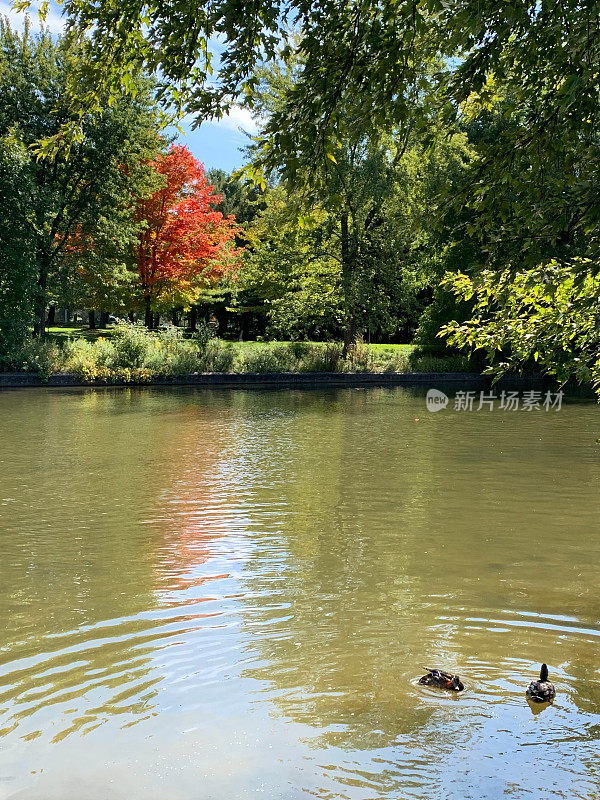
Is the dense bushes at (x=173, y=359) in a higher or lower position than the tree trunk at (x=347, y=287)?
lower

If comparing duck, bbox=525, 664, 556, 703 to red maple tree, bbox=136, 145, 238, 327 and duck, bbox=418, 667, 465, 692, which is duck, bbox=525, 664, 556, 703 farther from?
red maple tree, bbox=136, 145, 238, 327

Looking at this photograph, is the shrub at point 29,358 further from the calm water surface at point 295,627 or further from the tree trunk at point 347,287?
the calm water surface at point 295,627

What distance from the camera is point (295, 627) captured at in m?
5.73

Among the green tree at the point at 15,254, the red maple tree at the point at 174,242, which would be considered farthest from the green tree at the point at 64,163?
the red maple tree at the point at 174,242

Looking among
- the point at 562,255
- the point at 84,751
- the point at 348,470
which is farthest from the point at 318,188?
the point at 562,255

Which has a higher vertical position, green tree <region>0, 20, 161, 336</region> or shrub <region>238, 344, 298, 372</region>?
green tree <region>0, 20, 161, 336</region>

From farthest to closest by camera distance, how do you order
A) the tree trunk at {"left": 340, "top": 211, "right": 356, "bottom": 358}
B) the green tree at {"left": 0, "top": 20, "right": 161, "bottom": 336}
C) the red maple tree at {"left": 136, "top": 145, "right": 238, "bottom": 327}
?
the red maple tree at {"left": 136, "top": 145, "right": 238, "bottom": 327} < the tree trunk at {"left": 340, "top": 211, "right": 356, "bottom": 358} < the green tree at {"left": 0, "top": 20, "right": 161, "bottom": 336}

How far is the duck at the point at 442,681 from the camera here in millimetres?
4801

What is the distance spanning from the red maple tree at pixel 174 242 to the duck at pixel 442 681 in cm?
2956

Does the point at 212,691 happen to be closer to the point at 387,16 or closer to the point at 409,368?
the point at 387,16

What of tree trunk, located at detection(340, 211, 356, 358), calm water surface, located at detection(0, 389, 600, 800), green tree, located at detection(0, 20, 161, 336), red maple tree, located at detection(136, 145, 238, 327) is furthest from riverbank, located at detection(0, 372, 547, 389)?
calm water surface, located at detection(0, 389, 600, 800)

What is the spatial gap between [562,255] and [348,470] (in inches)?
737

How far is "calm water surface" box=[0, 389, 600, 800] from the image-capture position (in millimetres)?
4023

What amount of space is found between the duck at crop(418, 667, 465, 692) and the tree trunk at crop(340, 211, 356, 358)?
2469cm
